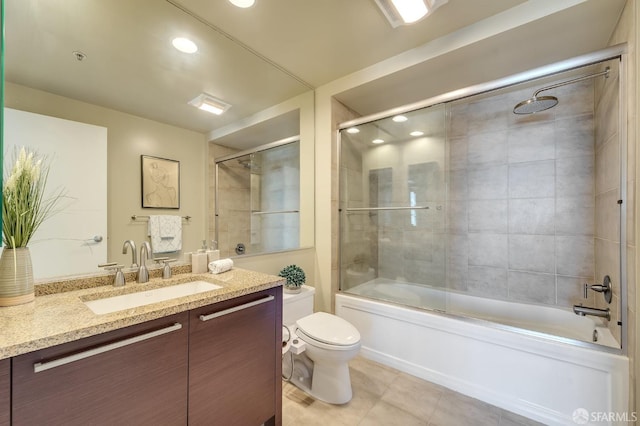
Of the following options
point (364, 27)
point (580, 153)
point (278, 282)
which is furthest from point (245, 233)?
point (580, 153)

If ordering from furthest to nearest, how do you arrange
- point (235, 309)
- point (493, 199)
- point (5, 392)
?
point (493, 199)
point (235, 309)
point (5, 392)

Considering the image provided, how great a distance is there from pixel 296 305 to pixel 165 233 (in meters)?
1.12

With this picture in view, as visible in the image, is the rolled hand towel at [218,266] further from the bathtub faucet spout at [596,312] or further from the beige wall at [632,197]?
the bathtub faucet spout at [596,312]

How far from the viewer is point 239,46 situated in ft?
6.29

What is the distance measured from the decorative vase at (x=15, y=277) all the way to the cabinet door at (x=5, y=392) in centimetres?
41

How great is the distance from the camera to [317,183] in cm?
254

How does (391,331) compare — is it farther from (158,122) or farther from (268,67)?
(268,67)

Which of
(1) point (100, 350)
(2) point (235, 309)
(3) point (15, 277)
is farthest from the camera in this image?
(2) point (235, 309)

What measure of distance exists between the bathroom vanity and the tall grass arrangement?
298mm

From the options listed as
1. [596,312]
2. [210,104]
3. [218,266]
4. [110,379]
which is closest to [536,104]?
[596,312]

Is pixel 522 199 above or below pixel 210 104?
below

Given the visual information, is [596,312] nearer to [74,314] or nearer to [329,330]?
[329,330]

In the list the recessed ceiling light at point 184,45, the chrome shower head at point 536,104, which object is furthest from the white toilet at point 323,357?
the chrome shower head at point 536,104

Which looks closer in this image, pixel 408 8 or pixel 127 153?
pixel 127 153
